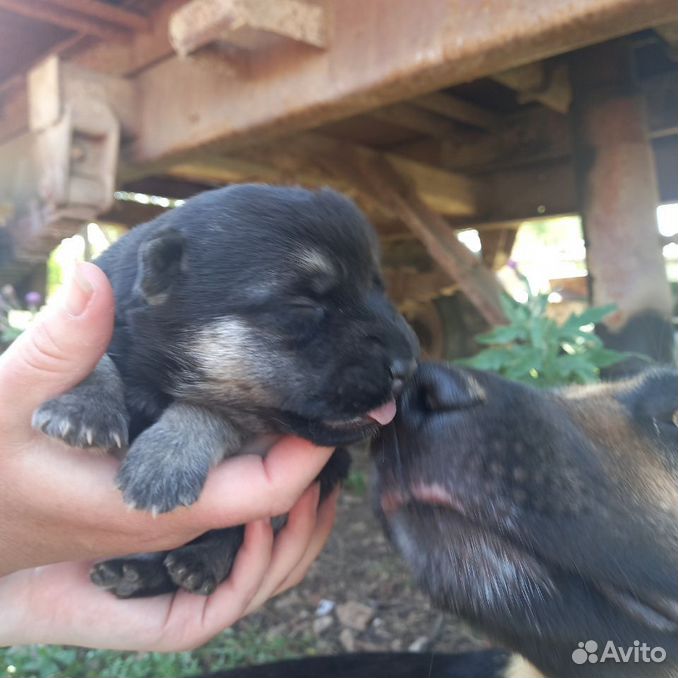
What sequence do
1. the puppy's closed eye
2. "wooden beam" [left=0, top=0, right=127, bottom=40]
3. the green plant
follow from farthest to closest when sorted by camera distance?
"wooden beam" [left=0, top=0, right=127, bottom=40] < the green plant < the puppy's closed eye

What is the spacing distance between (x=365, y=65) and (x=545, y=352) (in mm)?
1538

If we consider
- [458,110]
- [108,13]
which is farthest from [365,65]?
[458,110]

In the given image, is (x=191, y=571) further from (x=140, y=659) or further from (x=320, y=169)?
(x=320, y=169)

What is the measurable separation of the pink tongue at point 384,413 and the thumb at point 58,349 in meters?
0.76

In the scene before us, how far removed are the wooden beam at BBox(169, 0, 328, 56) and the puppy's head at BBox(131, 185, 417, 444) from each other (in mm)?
1047

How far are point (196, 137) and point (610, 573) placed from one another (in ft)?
10.6

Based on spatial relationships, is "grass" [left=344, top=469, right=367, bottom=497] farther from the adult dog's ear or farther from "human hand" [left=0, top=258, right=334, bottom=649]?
the adult dog's ear

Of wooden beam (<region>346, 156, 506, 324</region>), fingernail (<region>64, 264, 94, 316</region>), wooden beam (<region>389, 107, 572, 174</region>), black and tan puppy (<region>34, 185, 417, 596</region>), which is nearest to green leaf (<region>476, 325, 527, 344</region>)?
black and tan puppy (<region>34, 185, 417, 596</region>)

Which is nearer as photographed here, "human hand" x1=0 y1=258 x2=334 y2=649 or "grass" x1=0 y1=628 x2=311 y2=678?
"human hand" x1=0 y1=258 x2=334 y2=649

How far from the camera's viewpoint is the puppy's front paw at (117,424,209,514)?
1829 millimetres

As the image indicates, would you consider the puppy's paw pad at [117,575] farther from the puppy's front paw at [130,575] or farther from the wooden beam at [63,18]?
the wooden beam at [63,18]

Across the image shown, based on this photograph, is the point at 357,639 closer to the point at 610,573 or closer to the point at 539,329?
the point at 539,329

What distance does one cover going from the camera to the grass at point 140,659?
10.8ft

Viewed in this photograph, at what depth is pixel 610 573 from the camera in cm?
164
